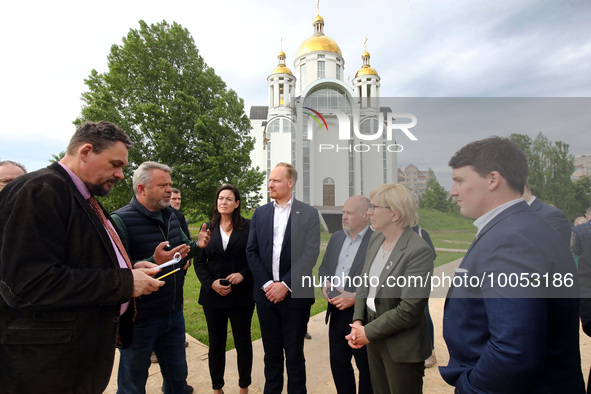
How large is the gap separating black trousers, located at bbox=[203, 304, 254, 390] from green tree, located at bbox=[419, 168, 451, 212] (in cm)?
199

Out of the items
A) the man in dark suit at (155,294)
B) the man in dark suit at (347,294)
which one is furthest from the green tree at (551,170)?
the man in dark suit at (155,294)

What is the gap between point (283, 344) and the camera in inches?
112

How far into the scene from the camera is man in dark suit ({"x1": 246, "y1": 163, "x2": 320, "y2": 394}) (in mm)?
2715

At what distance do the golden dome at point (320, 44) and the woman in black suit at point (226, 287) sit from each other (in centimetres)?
3331

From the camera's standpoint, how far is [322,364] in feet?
11.9

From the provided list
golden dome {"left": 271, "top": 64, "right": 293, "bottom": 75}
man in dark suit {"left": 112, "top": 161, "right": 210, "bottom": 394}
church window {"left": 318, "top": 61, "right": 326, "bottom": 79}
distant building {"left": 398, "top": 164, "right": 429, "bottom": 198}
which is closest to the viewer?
distant building {"left": 398, "top": 164, "right": 429, "bottom": 198}

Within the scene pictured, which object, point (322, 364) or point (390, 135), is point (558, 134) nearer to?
point (390, 135)

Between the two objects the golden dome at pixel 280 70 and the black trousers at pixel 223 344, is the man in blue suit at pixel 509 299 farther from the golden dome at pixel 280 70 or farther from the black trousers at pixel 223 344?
the golden dome at pixel 280 70

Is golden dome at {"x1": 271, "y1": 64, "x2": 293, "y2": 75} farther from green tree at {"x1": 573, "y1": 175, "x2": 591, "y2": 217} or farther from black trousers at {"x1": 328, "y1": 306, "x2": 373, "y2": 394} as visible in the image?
green tree at {"x1": 573, "y1": 175, "x2": 591, "y2": 217}

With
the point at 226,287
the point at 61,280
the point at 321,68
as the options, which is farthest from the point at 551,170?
the point at 321,68

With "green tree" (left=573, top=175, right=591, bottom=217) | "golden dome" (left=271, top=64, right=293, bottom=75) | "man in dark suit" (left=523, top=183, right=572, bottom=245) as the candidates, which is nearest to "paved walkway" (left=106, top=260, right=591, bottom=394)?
"man in dark suit" (left=523, top=183, right=572, bottom=245)

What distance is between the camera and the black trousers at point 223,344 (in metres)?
2.92

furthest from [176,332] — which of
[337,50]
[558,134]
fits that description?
[337,50]

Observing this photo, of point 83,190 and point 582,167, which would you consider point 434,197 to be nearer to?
point 582,167
